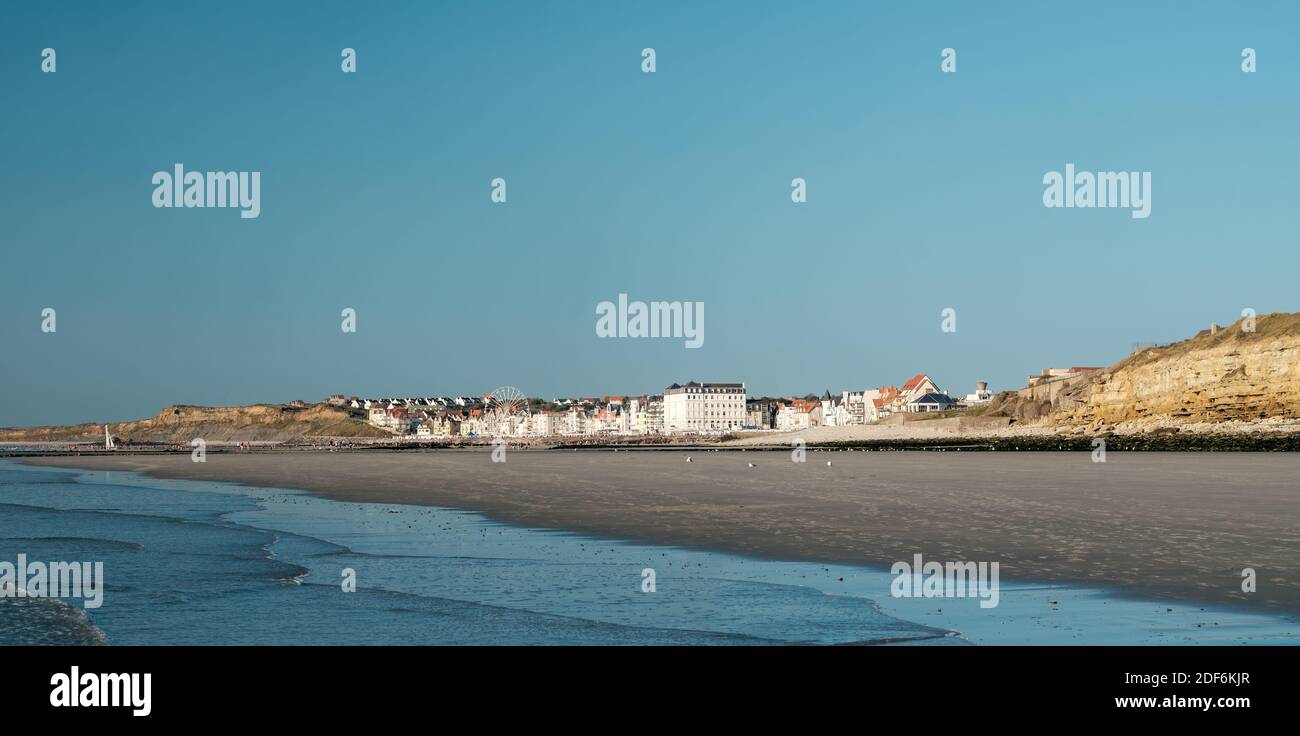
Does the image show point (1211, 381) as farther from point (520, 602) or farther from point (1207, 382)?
point (520, 602)

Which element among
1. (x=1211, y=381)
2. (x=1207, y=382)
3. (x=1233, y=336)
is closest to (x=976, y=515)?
(x=1211, y=381)

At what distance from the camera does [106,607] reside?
13328 mm

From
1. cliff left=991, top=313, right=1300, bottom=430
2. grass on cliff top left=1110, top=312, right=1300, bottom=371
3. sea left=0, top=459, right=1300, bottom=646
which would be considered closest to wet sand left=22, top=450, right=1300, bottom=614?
sea left=0, top=459, right=1300, bottom=646

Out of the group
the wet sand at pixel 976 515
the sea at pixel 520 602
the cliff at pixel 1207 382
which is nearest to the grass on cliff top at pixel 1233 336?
the cliff at pixel 1207 382

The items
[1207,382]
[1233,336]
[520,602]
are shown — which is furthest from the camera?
[1233,336]

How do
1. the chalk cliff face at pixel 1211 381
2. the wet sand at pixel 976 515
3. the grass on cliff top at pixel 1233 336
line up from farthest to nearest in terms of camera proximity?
the grass on cliff top at pixel 1233 336 → the chalk cliff face at pixel 1211 381 → the wet sand at pixel 976 515

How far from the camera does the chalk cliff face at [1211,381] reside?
8138 cm

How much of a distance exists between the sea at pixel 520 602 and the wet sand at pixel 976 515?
5.33ft

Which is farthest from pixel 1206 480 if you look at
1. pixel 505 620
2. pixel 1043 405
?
pixel 1043 405

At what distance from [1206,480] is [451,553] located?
27.7m

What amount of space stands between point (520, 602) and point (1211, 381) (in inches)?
3460

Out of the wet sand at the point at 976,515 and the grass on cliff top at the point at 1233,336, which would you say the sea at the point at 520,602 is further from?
the grass on cliff top at the point at 1233,336

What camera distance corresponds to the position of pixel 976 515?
2447 cm
